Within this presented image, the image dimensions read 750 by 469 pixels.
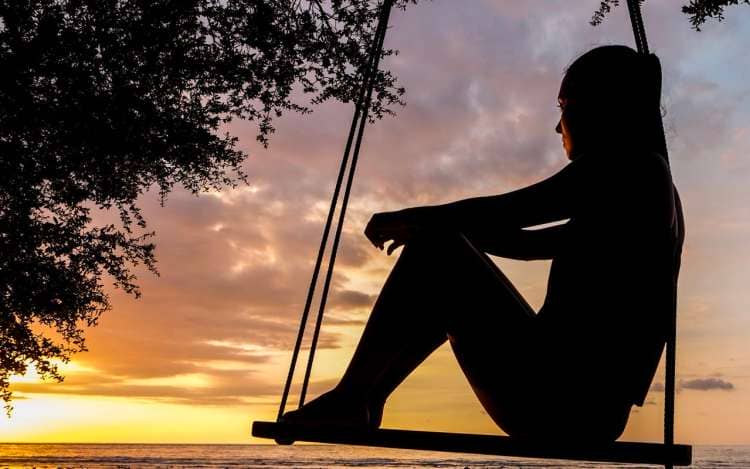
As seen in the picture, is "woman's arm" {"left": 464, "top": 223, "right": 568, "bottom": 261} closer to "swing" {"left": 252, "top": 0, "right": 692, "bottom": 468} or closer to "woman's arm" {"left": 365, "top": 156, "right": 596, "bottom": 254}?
"woman's arm" {"left": 365, "top": 156, "right": 596, "bottom": 254}

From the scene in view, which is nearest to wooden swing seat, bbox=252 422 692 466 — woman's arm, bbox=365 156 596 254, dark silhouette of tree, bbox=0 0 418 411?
woman's arm, bbox=365 156 596 254

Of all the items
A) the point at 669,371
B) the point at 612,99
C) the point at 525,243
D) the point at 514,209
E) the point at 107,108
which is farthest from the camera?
the point at 107,108

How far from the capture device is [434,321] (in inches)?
103

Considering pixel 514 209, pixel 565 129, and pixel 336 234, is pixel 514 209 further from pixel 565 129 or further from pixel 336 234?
pixel 336 234

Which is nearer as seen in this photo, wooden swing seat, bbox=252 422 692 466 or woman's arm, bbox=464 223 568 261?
wooden swing seat, bbox=252 422 692 466

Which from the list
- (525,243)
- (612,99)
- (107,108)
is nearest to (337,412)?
(525,243)

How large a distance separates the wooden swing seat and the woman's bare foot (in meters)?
0.08

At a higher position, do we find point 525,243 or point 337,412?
point 525,243

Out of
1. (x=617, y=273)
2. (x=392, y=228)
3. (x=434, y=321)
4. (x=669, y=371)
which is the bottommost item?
(x=669, y=371)

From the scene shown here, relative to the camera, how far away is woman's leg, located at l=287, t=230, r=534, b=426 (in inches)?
99.4

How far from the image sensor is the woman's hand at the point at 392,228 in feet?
9.00

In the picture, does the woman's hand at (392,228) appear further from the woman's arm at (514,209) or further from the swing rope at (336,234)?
the swing rope at (336,234)

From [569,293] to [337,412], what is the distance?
0.94m

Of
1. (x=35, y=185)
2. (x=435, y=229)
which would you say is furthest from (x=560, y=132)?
(x=35, y=185)
